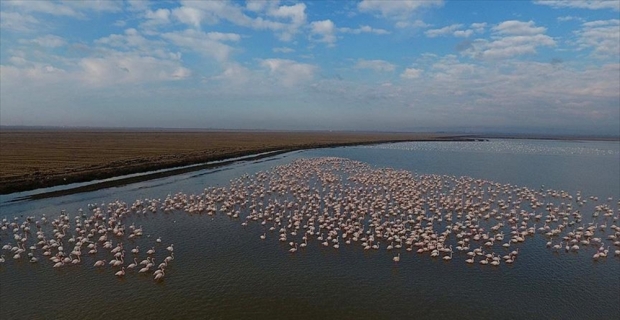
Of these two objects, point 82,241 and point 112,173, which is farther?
point 112,173

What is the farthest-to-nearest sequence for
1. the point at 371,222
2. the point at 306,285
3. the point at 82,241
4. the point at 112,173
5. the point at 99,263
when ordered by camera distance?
the point at 112,173
the point at 371,222
the point at 82,241
the point at 99,263
the point at 306,285

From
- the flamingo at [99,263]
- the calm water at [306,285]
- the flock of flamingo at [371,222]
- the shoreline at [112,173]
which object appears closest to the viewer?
the calm water at [306,285]

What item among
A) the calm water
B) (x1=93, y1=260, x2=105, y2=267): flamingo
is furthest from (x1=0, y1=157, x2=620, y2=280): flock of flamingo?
the calm water

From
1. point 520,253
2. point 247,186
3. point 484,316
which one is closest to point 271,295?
point 484,316

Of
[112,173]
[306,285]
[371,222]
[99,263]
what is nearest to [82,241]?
[99,263]

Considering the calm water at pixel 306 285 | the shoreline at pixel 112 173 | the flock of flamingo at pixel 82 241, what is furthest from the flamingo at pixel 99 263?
the shoreline at pixel 112 173

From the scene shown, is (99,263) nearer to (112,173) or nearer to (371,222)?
(371,222)

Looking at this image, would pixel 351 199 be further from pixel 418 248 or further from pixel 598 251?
pixel 598 251

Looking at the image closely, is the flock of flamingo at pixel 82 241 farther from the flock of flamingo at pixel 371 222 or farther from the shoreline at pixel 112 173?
the shoreline at pixel 112 173
